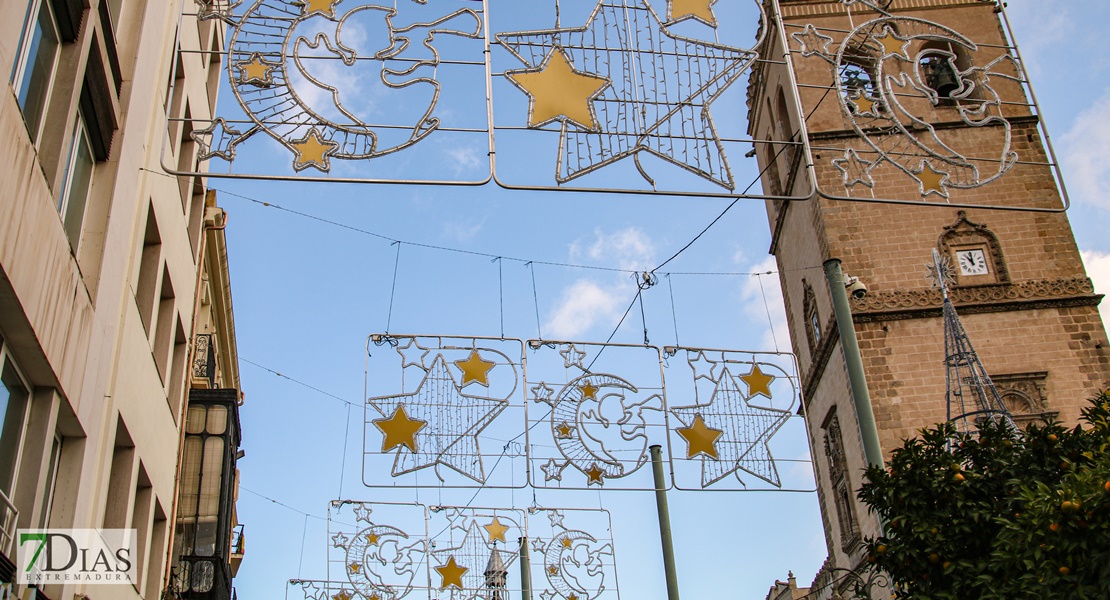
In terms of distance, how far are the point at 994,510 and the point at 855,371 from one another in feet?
7.54

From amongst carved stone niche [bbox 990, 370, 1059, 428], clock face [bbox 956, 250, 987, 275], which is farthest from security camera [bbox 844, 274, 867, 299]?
clock face [bbox 956, 250, 987, 275]

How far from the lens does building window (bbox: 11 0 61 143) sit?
26.7 ft

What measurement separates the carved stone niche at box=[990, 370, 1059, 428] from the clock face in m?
2.80

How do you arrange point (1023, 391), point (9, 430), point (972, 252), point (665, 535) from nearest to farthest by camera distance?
point (9, 430), point (665, 535), point (1023, 391), point (972, 252)

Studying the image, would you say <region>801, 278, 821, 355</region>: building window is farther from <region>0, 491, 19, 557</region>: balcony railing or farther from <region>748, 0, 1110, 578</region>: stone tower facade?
<region>0, 491, 19, 557</region>: balcony railing

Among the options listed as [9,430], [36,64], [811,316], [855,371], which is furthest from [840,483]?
[36,64]

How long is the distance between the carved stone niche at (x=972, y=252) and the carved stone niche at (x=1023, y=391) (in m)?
2.38

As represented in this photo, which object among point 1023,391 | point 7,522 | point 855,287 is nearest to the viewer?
point 7,522

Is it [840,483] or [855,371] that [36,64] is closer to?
[855,371]

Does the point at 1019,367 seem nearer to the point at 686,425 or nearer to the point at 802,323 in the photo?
the point at 802,323

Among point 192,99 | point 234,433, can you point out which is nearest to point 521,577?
point 234,433

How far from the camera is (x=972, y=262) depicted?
2555 centimetres

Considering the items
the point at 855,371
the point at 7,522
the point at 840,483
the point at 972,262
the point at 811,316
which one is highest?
the point at 811,316

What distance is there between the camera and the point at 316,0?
927cm
